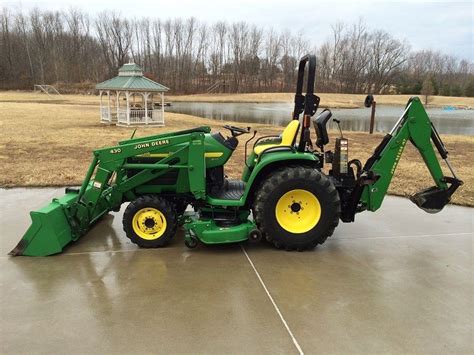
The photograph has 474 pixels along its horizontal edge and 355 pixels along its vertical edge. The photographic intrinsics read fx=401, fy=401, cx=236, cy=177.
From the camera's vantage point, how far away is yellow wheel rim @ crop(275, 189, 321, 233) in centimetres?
430

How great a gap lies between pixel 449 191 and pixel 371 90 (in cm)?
8917

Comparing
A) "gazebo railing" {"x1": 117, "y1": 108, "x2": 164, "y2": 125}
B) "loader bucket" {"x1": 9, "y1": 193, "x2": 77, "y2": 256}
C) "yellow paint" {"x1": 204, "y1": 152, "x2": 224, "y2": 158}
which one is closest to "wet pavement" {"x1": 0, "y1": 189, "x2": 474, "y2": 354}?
"loader bucket" {"x1": 9, "y1": 193, "x2": 77, "y2": 256}

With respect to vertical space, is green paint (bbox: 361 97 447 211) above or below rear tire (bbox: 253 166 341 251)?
above

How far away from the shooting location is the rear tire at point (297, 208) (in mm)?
4199

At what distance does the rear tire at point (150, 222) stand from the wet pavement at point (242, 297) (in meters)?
0.13

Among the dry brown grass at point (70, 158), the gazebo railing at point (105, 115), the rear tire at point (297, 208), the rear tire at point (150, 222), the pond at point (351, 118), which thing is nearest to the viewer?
the rear tire at point (297, 208)

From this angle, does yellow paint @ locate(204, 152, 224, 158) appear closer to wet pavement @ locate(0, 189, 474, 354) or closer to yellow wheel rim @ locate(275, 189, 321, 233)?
yellow wheel rim @ locate(275, 189, 321, 233)

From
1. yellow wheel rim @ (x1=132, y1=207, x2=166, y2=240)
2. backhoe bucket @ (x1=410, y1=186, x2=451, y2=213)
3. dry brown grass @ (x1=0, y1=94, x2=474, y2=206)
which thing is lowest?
dry brown grass @ (x1=0, y1=94, x2=474, y2=206)

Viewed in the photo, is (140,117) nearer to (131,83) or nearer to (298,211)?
(131,83)

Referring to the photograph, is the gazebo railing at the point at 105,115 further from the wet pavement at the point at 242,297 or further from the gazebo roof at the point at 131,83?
the wet pavement at the point at 242,297

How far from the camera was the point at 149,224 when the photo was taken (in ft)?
14.4

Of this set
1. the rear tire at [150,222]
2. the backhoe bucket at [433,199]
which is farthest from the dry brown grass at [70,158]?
the rear tire at [150,222]

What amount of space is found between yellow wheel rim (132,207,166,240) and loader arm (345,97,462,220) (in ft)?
6.96

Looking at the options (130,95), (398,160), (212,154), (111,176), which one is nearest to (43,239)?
(111,176)
